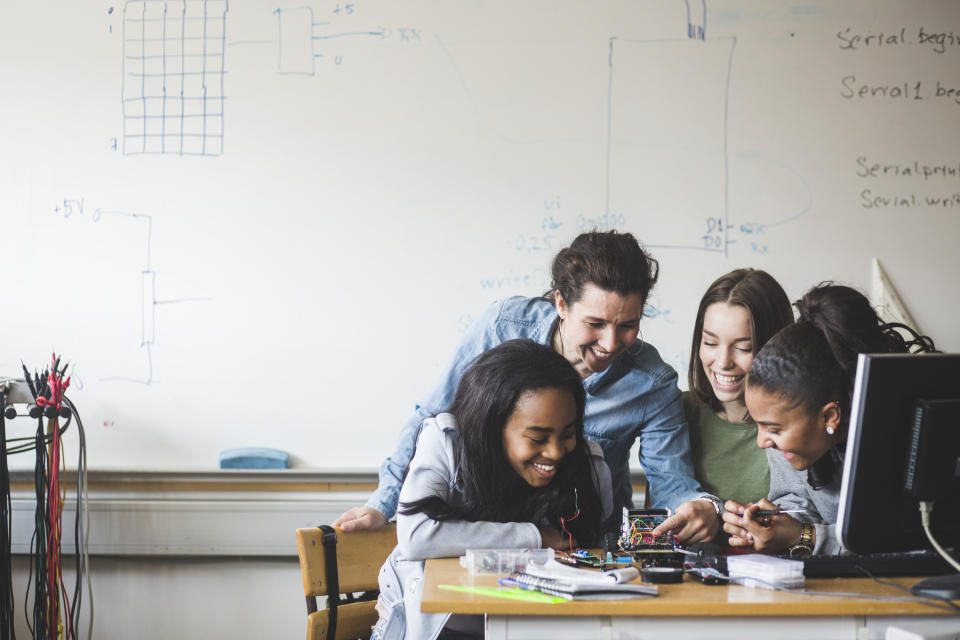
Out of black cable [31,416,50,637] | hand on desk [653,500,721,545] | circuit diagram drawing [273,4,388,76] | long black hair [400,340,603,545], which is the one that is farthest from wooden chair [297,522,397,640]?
circuit diagram drawing [273,4,388,76]

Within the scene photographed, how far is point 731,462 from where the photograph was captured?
85.2 inches

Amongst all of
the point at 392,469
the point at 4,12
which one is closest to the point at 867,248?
A: the point at 392,469

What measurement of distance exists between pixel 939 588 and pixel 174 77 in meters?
2.44

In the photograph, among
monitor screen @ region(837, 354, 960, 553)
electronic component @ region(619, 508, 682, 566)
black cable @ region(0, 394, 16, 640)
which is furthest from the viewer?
black cable @ region(0, 394, 16, 640)

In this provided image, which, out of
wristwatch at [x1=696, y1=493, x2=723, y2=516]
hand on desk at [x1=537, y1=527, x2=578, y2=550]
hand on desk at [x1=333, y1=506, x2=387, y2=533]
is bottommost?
hand on desk at [x1=333, y1=506, x2=387, y2=533]

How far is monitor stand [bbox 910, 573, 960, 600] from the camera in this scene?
1.43 metres

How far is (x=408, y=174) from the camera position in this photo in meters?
2.79

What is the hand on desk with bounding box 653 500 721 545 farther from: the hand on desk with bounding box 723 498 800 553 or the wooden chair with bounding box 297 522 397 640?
the wooden chair with bounding box 297 522 397 640

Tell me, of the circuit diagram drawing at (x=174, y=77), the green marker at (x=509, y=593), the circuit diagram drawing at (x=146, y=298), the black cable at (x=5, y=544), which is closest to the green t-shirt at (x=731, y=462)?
the green marker at (x=509, y=593)

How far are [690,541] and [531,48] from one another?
1618 mm

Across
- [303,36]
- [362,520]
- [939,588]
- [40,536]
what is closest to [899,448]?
[939,588]

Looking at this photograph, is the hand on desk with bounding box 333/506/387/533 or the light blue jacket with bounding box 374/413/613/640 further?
the hand on desk with bounding box 333/506/387/533

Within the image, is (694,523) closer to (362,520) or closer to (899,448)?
(899,448)

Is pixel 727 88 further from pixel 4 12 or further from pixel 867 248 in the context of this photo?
pixel 4 12
